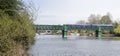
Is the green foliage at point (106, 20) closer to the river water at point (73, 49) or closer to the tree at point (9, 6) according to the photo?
the river water at point (73, 49)

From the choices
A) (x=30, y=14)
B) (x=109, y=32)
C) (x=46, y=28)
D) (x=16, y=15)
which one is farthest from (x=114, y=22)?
(x=16, y=15)

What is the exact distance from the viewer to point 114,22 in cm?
18675

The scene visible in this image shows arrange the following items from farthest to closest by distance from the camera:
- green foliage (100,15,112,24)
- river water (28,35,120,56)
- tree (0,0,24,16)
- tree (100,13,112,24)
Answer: tree (100,13,112,24), green foliage (100,15,112,24), river water (28,35,120,56), tree (0,0,24,16)

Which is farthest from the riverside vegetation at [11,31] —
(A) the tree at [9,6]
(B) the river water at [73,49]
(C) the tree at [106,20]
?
(C) the tree at [106,20]

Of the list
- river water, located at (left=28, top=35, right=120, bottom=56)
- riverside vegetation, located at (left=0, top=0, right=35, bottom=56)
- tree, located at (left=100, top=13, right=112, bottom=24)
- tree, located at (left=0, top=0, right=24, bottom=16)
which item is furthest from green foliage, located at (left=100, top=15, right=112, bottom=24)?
tree, located at (left=0, top=0, right=24, bottom=16)

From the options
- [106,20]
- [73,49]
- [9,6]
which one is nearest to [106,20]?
[106,20]

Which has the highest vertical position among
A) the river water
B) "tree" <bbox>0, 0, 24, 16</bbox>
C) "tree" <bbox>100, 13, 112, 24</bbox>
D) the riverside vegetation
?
"tree" <bbox>0, 0, 24, 16</bbox>

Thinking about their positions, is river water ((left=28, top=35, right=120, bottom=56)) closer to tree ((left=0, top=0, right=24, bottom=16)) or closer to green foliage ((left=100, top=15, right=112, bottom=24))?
tree ((left=0, top=0, right=24, bottom=16))

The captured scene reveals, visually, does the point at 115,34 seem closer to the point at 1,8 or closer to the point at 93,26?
the point at 93,26

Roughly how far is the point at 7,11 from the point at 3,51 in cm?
1913

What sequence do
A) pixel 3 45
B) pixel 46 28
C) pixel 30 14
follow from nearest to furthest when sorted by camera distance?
1. pixel 3 45
2. pixel 30 14
3. pixel 46 28

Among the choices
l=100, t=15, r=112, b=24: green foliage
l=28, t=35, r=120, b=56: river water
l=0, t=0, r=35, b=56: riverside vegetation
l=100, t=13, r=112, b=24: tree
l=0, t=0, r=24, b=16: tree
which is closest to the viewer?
l=0, t=0, r=35, b=56: riverside vegetation

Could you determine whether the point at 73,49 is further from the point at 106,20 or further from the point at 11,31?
the point at 106,20

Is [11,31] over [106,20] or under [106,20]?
over
